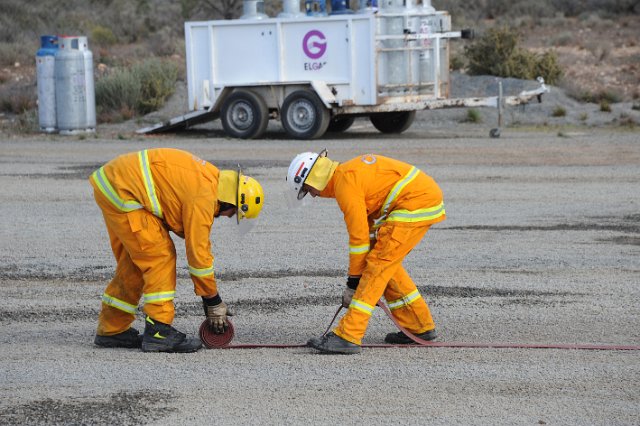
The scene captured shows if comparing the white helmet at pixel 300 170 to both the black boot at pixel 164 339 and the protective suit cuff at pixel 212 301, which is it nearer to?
the protective suit cuff at pixel 212 301

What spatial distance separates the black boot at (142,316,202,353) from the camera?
7.65 meters

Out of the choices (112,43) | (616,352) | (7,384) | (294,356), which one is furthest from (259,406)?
(112,43)

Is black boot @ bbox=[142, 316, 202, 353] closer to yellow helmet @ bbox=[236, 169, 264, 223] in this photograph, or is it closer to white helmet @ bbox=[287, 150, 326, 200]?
yellow helmet @ bbox=[236, 169, 264, 223]

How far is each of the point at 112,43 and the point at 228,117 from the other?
71.5 feet

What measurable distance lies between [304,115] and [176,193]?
14.7 m

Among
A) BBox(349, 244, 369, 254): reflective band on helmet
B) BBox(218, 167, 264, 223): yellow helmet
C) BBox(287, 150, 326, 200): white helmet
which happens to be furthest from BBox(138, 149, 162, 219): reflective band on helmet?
BBox(349, 244, 369, 254): reflective band on helmet

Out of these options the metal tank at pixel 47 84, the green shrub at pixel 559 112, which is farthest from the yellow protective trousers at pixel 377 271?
the green shrub at pixel 559 112

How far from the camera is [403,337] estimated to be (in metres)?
8.06

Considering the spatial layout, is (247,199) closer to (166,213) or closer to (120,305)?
(166,213)

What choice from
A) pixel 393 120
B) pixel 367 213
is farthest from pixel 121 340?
pixel 393 120

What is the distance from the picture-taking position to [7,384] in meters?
7.00

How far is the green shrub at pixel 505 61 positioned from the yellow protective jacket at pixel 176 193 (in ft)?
72.0

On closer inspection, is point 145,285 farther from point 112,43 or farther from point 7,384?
point 112,43

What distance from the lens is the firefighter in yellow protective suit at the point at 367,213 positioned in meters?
7.54
